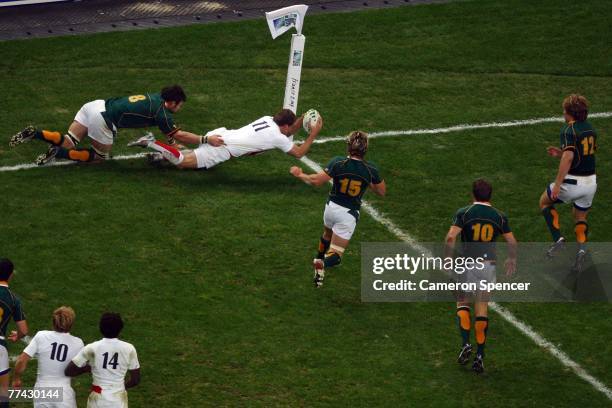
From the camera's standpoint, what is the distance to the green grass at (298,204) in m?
14.5

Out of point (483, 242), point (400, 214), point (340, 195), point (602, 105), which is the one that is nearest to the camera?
point (483, 242)

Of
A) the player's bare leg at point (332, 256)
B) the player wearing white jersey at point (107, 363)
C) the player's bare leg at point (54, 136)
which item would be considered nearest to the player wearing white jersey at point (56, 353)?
the player wearing white jersey at point (107, 363)

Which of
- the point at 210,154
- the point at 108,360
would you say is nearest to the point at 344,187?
the point at 210,154

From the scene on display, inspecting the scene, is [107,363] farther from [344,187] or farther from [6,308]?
[344,187]

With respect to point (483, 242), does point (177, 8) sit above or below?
above

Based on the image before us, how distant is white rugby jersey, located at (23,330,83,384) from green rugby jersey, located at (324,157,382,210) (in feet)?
15.2

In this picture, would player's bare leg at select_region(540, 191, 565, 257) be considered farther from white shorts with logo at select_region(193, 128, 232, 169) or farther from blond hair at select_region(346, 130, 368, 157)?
white shorts with logo at select_region(193, 128, 232, 169)

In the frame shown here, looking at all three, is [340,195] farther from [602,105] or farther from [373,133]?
[602,105]

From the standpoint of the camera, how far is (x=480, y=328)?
565 inches

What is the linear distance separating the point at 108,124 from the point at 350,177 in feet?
16.5

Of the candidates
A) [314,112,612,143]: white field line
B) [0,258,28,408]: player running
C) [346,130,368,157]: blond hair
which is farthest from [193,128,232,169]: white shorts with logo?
[0,258,28,408]: player running

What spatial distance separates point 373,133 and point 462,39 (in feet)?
15.0

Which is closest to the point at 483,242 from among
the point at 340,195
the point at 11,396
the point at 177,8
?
the point at 340,195

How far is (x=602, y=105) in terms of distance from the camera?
22141 millimetres
